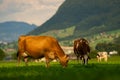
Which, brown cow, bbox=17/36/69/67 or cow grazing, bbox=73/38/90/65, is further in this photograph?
cow grazing, bbox=73/38/90/65

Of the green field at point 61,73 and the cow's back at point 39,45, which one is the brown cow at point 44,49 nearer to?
the cow's back at point 39,45

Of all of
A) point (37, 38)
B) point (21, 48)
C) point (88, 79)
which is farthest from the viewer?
point (21, 48)

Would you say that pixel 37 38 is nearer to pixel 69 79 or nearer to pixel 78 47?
pixel 78 47

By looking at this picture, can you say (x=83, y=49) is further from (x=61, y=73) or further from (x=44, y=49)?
(x=61, y=73)

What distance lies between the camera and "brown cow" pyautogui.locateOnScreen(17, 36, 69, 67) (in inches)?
1199

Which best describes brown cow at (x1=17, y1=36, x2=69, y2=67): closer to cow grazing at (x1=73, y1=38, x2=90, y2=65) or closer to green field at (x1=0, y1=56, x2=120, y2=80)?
cow grazing at (x1=73, y1=38, x2=90, y2=65)

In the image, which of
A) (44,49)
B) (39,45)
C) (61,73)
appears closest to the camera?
(61,73)

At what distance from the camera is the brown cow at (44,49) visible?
1199 inches

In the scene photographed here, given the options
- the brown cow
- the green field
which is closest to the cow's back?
the brown cow

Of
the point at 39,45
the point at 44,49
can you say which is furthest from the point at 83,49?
the point at 44,49

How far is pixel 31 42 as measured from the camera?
3306cm

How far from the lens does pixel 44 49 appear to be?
102 feet

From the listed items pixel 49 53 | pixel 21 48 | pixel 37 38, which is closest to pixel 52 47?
pixel 49 53

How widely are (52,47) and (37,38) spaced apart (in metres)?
2.56
